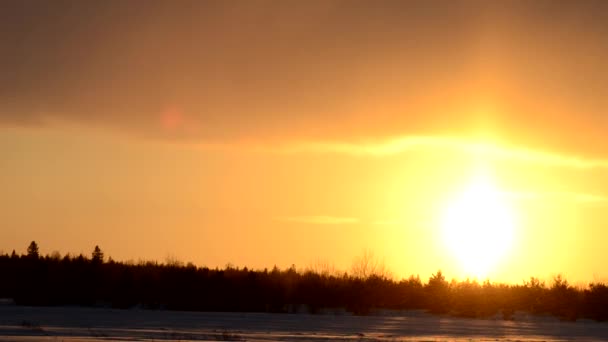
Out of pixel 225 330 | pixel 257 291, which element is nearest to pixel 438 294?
pixel 257 291

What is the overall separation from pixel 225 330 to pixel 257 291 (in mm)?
25323

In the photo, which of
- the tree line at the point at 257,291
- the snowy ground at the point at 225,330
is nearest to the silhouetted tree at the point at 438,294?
the tree line at the point at 257,291

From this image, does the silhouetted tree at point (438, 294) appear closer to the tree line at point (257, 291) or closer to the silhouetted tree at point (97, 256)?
the tree line at point (257, 291)

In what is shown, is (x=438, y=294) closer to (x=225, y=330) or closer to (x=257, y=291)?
(x=257, y=291)

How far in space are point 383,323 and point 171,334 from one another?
1641 cm

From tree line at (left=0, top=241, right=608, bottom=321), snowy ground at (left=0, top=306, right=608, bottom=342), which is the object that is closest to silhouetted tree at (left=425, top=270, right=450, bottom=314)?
tree line at (left=0, top=241, right=608, bottom=321)

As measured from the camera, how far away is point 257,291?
5894cm

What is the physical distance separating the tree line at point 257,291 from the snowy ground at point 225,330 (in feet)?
40.1

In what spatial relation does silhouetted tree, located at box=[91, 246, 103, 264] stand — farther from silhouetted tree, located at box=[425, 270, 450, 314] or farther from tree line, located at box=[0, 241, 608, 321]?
silhouetted tree, located at box=[425, 270, 450, 314]

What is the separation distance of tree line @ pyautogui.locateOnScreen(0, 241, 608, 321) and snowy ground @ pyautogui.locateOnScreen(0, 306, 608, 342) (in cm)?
1222

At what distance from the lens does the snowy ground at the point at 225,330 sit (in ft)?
95.5

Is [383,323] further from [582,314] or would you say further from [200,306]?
[582,314]

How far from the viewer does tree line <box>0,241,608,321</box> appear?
55.0m

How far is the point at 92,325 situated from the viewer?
32969mm
